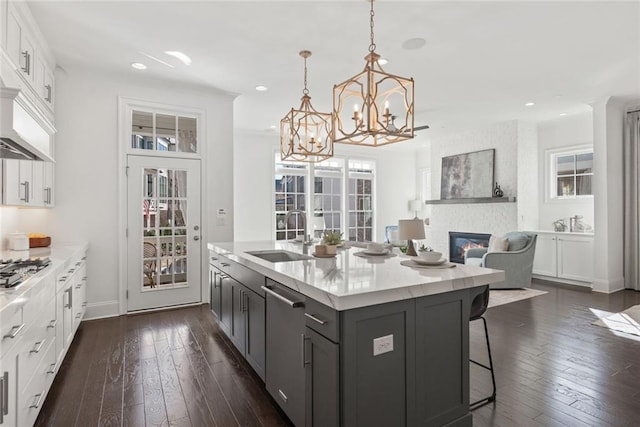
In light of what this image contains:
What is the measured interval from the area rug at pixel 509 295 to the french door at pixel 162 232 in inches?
161

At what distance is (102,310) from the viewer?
4.13 metres

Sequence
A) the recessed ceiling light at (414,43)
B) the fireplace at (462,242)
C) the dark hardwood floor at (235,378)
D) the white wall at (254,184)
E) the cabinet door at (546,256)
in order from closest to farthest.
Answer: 1. the dark hardwood floor at (235,378)
2. the recessed ceiling light at (414,43)
3. the cabinet door at (546,256)
4. the fireplace at (462,242)
5. the white wall at (254,184)

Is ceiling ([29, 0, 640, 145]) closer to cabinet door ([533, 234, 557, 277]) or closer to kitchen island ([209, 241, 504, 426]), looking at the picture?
kitchen island ([209, 241, 504, 426])

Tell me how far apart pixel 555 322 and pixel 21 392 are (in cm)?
463

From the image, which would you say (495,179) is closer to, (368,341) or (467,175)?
(467,175)

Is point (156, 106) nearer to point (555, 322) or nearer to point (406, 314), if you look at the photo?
point (406, 314)

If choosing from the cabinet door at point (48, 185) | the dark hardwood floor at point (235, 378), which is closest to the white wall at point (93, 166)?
the cabinet door at point (48, 185)

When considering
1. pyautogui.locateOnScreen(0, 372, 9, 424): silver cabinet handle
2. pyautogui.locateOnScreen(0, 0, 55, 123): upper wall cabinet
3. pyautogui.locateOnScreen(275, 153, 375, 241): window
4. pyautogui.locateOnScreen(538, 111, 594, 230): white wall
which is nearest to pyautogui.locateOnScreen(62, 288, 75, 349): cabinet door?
pyautogui.locateOnScreen(0, 372, 9, 424): silver cabinet handle

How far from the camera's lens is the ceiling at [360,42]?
2.91 metres

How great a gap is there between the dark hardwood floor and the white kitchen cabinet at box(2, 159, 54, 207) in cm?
140

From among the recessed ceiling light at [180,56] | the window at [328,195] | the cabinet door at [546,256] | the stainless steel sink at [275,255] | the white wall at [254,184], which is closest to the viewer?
the stainless steel sink at [275,255]

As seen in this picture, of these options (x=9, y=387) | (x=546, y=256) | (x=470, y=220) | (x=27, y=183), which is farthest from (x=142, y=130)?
(x=546, y=256)

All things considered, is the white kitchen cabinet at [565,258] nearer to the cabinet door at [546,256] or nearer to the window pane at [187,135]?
the cabinet door at [546,256]

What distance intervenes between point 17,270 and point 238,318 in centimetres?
149
